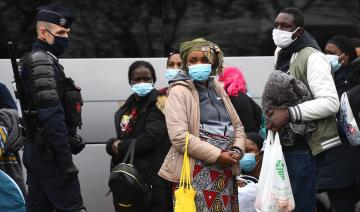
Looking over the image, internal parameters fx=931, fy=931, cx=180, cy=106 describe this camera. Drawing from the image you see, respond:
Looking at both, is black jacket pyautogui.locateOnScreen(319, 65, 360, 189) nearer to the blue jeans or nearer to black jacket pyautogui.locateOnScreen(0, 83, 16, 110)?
the blue jeans

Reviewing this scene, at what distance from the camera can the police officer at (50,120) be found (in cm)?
602

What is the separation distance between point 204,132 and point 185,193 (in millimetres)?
423

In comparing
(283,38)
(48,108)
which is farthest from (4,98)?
(283,38)

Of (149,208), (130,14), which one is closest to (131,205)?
(149,208)

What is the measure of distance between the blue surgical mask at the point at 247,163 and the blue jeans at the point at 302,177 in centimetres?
130

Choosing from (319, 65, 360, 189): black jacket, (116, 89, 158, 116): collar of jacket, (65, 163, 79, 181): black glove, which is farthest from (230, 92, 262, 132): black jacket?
(65, 163, 79, 181): black glove

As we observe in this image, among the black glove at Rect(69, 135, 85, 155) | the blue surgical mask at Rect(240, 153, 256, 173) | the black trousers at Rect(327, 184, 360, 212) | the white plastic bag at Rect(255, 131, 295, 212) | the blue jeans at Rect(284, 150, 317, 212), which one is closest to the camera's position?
the white plastic bag at Rect(255, 131, 295, 212)

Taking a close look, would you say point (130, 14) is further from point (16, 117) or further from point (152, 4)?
point (16, 117)

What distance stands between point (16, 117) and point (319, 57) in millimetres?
2251

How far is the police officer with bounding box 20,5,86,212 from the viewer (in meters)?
6.02

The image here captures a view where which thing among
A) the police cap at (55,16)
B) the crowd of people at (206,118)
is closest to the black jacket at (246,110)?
the crowd of people at (206,118)

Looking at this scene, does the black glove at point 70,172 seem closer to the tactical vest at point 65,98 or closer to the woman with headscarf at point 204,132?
the tactical vest at point 65,98

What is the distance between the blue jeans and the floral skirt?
0.41 m

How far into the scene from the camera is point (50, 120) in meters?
6.00
